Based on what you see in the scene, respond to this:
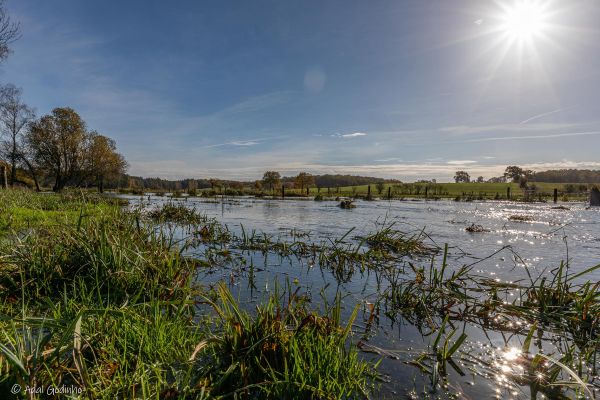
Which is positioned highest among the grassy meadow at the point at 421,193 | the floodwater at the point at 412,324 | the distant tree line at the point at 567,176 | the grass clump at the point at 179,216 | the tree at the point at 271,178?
the distant tree line at the point at 567,176

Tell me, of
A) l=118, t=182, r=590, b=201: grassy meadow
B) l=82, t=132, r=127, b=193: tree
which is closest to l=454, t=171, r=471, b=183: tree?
l=118, t=182, r=590, b=201: grassy meadow

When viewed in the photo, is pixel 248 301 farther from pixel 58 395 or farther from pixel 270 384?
pixel 58 395

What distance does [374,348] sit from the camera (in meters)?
3.31

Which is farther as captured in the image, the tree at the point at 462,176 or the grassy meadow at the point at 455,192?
the tree at the point at 462,176

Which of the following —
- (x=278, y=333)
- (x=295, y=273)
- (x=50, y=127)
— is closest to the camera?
(x=278, y=333)

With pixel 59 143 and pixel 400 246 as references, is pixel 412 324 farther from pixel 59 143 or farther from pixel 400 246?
pixel 59 143

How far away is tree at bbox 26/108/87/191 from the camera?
129 ft

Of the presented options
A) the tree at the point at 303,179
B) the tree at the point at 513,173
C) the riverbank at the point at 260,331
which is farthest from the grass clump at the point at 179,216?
the tree at the point at 513,173

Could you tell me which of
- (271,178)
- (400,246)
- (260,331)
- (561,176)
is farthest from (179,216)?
(561,176)

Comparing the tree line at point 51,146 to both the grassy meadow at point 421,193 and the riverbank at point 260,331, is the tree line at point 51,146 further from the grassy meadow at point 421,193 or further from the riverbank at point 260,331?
the riverbank at point 260,331

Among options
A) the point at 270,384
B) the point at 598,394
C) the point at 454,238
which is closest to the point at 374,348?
the point at 270,384

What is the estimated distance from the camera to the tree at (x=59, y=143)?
129 feet

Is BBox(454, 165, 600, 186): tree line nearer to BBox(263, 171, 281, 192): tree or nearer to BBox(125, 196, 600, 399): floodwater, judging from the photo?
BBox(263, 171, 281, 192): tree

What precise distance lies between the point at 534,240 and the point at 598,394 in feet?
32.3
